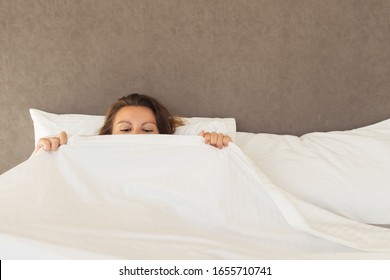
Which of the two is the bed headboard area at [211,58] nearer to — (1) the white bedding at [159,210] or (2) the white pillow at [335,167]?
(2) the white pillow at [335,167]

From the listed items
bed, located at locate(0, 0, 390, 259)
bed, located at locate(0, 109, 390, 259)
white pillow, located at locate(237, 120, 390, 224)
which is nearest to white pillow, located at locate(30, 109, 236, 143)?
bed, located at locate(0, 0, 390, 259)

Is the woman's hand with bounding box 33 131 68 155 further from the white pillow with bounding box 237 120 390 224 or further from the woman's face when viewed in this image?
the white pillow with bounding box 237 120 390 224

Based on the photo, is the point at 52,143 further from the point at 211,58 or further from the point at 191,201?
the point at 211,58

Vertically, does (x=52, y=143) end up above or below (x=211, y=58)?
→ below

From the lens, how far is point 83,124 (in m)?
1.63

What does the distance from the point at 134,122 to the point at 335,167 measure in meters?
0.77

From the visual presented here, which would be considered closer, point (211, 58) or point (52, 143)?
point (52, 143)

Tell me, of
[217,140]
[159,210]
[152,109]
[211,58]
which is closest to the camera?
[159,210]

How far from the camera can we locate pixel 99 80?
1.75m

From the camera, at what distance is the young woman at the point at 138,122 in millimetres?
1239

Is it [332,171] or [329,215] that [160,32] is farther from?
[329,215]

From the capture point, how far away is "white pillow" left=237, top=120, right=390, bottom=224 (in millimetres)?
1234

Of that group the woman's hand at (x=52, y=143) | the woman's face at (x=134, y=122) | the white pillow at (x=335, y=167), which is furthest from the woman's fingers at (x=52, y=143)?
the white pillow at (x=335, y=167)

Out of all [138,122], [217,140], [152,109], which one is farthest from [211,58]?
[217,140]
